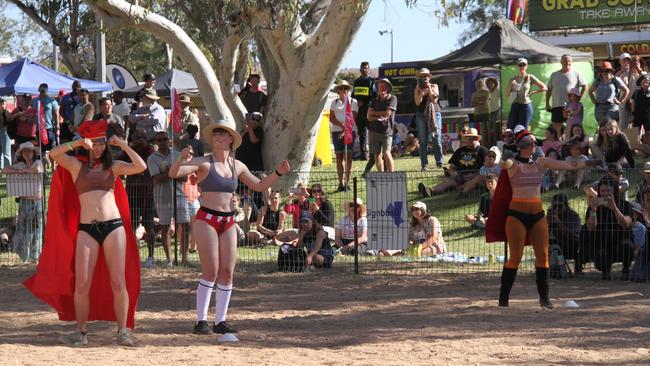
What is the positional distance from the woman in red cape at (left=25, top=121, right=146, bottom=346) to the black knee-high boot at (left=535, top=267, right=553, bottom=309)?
13.1ft

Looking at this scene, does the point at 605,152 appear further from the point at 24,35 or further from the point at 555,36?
the point at 24,35

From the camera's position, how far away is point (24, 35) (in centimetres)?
6981

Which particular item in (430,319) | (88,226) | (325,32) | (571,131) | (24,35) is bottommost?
(430,319)

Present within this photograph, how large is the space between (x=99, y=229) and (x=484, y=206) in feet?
23.7

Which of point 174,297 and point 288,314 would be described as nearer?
point 288,314

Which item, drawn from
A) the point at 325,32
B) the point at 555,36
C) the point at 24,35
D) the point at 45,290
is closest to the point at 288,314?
the point at 45,290

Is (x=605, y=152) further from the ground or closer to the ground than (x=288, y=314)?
further from the ground

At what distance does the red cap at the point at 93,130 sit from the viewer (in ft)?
30.9

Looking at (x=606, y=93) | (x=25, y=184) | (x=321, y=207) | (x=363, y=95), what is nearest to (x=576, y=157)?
(x=606, y=93)

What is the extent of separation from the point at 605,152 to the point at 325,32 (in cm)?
456

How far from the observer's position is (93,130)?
9445 millimetres

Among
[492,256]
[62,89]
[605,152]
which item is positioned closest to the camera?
[492,256]

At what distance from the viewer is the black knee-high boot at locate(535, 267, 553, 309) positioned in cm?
1129

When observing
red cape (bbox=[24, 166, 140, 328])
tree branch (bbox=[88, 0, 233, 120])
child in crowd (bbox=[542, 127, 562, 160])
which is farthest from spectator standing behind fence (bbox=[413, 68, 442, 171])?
red cape (bbox=[24, 166, 140, 328])
